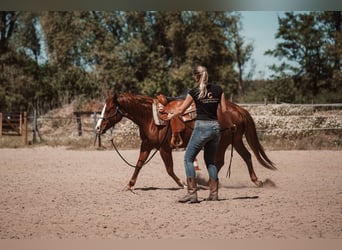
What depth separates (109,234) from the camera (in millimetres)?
4086

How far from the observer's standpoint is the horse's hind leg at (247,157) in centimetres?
520

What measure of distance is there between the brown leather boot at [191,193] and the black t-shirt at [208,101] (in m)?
0.53

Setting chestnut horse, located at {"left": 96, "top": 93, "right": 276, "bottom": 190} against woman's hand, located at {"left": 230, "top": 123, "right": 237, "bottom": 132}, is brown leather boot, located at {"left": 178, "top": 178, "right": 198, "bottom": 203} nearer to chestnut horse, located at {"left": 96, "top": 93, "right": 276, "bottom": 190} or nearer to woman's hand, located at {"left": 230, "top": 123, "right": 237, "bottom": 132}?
chestnut horse, located at {"left": 96, "top": 93, "right": 276, "bottom": 190}

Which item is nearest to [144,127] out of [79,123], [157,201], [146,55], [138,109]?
[138,109]

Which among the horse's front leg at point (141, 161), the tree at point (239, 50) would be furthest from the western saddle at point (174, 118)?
the tree at point (239, 50)

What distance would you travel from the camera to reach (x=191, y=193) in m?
4.54

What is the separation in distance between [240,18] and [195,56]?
1400mm

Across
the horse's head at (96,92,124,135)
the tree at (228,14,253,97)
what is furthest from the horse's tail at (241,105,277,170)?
the horse's head at (96,92,124,135)

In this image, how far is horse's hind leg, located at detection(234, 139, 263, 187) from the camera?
5.20 meters

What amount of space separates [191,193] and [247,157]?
3.08 feet

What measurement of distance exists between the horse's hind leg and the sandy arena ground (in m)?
0.07

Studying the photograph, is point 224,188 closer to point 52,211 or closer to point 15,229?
point 52,211

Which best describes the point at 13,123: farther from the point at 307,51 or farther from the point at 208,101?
the point at 307,51
